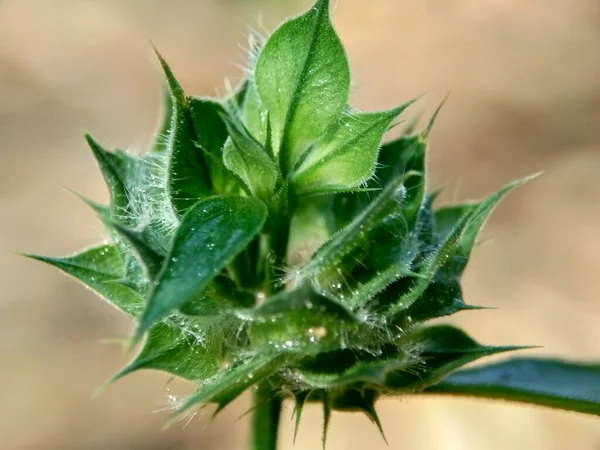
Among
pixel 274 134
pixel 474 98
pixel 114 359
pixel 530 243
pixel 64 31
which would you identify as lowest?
pixel 274 134

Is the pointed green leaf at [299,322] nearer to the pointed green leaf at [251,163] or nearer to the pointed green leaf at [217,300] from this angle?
the pointed green leaf at [217,300]

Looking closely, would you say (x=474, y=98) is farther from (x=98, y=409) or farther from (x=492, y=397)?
(x=492, y=397)

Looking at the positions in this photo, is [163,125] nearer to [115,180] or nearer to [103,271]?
[115,180]

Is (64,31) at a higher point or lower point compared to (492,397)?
higher

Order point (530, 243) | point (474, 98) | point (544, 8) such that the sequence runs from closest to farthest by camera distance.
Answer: point (530, 243), point (474, 98), point (544, 8)

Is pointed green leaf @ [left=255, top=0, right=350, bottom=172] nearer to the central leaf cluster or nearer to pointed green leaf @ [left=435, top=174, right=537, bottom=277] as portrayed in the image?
the central leaf cluster

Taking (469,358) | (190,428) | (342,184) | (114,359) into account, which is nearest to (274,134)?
(342,184)
